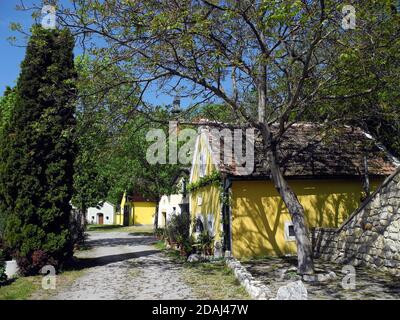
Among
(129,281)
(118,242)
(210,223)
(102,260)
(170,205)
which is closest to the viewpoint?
(129,281)

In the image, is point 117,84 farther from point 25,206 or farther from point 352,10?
point 352,10

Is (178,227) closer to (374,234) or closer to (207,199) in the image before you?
(207,199)

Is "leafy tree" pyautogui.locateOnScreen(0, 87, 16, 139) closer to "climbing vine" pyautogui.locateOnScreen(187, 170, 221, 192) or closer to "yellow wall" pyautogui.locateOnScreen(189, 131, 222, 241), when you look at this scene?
"yellow wall" pyautogui.locateOnScreen(189, 131, 222, 241)

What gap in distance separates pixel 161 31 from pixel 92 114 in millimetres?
3683

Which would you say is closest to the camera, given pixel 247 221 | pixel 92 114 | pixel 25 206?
pixel 92 114

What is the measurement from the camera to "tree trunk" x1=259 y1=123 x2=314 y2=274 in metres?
10.7

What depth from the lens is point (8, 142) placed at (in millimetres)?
13273

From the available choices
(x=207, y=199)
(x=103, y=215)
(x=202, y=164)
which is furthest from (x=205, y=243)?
(x=103, y=215)

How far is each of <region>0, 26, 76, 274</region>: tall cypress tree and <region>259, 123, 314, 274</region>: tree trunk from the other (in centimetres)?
631

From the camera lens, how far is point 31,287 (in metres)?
10.7

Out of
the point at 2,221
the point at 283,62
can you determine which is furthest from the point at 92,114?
the point at 283,62

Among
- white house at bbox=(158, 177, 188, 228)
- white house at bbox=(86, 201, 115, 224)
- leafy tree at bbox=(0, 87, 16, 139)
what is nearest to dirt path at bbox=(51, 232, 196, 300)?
leafy tree at bbox=(0, 87, 16, 139)

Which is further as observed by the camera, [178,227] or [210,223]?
[178,227]

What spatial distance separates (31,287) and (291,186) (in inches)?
385
